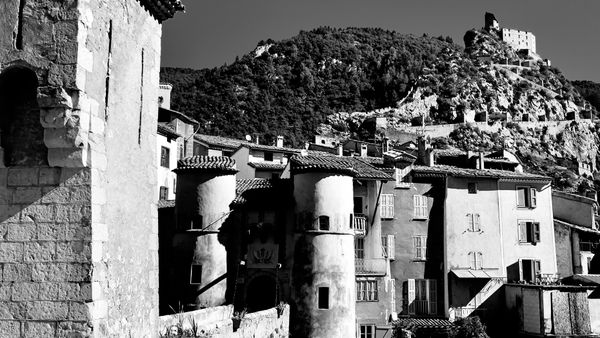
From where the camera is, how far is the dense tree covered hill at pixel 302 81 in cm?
10862

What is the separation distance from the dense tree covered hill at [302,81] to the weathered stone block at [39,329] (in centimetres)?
8821

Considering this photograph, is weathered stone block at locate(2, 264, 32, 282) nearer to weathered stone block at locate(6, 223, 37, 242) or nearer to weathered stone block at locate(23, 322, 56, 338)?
weathered stone block at locate(6, 223, 37, 242)

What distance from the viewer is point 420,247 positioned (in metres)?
41.2

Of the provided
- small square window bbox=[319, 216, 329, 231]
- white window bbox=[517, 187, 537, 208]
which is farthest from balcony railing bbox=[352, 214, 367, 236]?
white window bbox=[517, 187, 537, 208]

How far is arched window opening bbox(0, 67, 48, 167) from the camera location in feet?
28.2

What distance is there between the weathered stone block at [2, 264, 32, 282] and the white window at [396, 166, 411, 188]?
3419 cm

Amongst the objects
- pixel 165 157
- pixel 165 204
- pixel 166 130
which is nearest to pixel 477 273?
pixel 165 204

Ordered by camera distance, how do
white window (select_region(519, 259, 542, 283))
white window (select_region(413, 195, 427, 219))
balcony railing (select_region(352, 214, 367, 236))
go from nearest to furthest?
balcony railing (select_region(352, 214, 367, 236)), white window (select_region(413, 195, 427, 219)), white window (select_region(519, 259, 542, 283))

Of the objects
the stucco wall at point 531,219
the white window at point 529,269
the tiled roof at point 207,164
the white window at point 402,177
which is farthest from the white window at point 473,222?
the tiled roof at point 207,164

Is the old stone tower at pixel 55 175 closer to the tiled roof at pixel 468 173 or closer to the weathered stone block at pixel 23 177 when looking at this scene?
the weathered stone block at pixel 23 177

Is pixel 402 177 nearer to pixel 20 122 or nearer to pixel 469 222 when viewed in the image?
pixel 469 222

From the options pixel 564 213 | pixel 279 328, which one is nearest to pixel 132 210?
pixel 279 328

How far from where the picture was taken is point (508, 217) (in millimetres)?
44688

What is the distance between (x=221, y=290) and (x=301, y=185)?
665 centimetres
